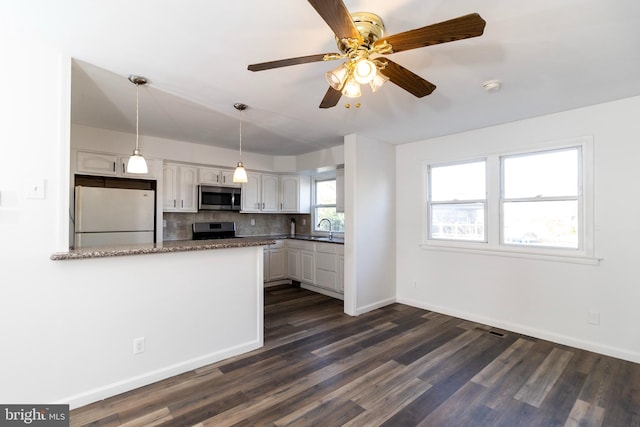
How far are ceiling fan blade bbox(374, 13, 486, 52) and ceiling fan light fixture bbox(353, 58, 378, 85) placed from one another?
10 cm

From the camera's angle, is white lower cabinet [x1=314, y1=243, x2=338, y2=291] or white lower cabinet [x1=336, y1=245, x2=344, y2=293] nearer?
white lower cabinet [x1=336, y1=245, x2=344, y2=293]

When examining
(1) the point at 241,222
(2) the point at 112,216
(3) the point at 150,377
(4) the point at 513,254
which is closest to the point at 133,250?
(3) the point at 150,377

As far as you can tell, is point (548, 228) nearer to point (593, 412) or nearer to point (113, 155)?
point (593, 412)

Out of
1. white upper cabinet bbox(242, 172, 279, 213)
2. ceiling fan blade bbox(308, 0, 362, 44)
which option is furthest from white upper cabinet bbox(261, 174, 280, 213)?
ceiling fan blade bbox(308, 0, 362, 44)

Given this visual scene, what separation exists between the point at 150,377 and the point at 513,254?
12.4ft

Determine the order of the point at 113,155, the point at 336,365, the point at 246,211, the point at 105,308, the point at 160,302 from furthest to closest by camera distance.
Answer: the point at 246,211, the point at 113,155, the point at 336,365, the point at 160,302, the point at 105,308

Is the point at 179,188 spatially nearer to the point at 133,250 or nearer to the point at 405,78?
the point at 133,250

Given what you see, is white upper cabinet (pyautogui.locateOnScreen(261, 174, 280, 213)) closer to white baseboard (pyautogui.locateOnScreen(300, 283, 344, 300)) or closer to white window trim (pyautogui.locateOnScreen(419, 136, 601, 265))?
white baseboard (pyautogui.locateOnScreen(300, 283, 344, 300))

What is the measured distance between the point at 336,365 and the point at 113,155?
3644mm

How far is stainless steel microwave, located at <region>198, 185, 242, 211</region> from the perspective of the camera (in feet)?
15.2

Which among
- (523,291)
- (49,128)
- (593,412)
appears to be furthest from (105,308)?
(523,291)

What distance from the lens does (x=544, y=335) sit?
3.25 meters

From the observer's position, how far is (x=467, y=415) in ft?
6.73

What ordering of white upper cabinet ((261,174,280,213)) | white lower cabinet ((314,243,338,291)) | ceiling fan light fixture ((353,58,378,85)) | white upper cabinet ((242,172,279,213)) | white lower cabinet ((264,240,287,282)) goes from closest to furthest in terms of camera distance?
ceiling fan light fixture ((353,58,378,85)) < white lower cabinet ((314,243,338,291)) < white upper cabinet ((242,172,279,213)) < white lower cabinet ((264,240,287,282)) < white upper cabinet ((261,174,280,213))
